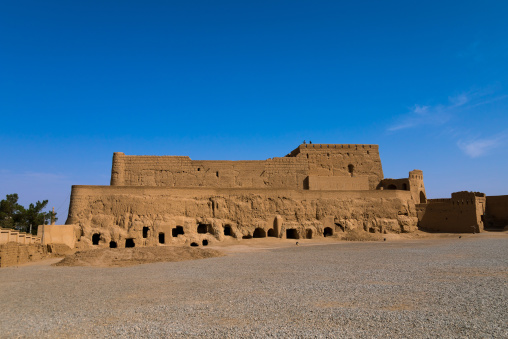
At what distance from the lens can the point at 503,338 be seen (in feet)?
20.8

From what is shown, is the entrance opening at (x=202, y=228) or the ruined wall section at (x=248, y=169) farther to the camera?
the ruined wall section at (x=248, y=169)

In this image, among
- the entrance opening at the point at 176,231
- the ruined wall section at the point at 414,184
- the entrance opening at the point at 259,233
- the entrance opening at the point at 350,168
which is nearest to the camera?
the entrance opening at the point at 176,231

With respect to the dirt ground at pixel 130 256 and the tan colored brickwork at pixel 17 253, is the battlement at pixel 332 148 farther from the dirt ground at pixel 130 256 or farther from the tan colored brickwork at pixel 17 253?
the tan colored brickwork at pixel 17 253

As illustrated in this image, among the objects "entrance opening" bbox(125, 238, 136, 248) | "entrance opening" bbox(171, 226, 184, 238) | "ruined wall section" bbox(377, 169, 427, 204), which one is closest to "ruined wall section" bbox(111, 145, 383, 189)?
"ruined wall section" bbox(377, 169, 427, 204)

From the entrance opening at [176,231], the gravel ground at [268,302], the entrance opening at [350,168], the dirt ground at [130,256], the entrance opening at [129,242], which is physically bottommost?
the gravel ground at [268,302]

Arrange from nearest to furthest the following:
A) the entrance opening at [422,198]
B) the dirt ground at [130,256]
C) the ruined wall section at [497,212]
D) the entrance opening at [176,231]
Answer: the dirt ground at [130,256], the entrance opening at [176,231], the ruined wall section at [497,212], the entrance opening at [422,198]

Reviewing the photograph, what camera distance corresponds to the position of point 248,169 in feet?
129

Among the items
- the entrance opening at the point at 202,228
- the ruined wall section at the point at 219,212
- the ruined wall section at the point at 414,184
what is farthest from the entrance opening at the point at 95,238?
the ruined wall section at the point at 414,184

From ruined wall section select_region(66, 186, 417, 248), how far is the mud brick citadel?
0.26ft

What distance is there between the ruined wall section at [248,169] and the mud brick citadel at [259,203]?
0.10m

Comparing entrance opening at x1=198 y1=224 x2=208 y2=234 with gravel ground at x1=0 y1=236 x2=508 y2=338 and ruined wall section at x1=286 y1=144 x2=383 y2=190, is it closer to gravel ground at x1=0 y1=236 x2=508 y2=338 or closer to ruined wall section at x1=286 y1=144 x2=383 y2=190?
ruined wall section at x1=286 y1=144 x2=383 y2=190

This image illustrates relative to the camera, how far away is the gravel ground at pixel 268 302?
23.7 feet

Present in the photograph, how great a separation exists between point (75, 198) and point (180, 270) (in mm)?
18240

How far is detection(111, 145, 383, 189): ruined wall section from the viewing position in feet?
124
